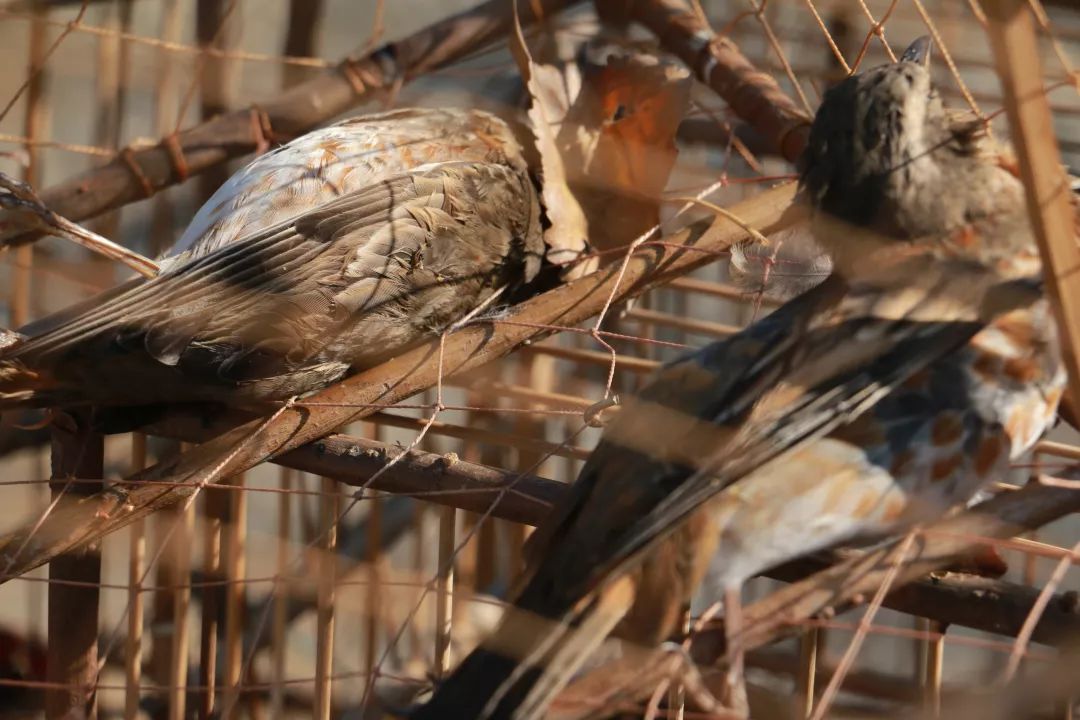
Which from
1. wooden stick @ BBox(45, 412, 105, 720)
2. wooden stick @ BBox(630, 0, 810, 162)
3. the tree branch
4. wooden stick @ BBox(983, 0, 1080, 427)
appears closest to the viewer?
wooden stick @ BBox(983, 0, 1080, 427)

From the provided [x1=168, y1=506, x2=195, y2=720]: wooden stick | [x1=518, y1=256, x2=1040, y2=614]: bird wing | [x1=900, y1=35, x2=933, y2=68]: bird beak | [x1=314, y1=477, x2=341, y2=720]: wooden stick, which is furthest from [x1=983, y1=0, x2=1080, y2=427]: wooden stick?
[x1=168, y1=506, x2=195, y2=720]: wooden stick

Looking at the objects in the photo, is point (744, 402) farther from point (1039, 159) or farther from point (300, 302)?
point (300, 302)

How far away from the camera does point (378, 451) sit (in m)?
1.32

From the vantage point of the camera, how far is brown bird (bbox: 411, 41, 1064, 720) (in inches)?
39.2

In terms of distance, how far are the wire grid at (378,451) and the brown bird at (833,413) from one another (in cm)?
13

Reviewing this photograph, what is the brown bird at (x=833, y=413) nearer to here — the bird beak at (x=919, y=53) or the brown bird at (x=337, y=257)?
the bird beak at (x=919, y=53)

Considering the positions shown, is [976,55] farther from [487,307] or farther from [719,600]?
[719,600]

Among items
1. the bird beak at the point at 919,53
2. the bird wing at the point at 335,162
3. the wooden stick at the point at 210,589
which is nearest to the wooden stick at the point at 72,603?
the wooden stick at the point at 210,589

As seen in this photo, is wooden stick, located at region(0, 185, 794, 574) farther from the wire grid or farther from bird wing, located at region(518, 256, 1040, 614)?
bird wing, located at region(518, 256, 1040, 614)

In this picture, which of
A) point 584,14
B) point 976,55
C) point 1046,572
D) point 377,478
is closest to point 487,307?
point 377,478

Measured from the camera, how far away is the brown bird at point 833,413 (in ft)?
3.27

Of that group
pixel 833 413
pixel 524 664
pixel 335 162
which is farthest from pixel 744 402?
pixel 335 162

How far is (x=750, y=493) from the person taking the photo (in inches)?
43.0

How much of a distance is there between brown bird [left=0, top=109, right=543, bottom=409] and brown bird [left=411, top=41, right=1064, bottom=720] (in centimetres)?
53
